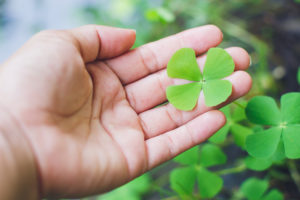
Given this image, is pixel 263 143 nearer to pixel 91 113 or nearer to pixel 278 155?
pixel 278 155

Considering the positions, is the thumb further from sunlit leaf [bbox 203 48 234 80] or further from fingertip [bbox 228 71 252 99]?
fingertip [bbox 228 71 252 99]

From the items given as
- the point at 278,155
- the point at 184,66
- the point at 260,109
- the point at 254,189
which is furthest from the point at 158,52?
the point at 254,189

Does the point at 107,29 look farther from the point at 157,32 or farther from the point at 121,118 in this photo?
the point at 157,32

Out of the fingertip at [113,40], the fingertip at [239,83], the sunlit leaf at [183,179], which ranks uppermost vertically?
the fingertip at [113,40]

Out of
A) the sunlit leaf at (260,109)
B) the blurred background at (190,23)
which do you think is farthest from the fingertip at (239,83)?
the blurred background at (190,23)

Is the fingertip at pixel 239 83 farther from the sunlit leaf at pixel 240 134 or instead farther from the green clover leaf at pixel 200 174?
the green clover leaf at pixel 200 174

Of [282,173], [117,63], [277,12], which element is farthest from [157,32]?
[282,173]

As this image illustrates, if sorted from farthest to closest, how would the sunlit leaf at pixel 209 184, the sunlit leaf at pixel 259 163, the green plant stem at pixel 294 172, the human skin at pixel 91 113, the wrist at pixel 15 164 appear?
the green plant stem at pixel 294 172
the sunlit leaf at pixel 209 184
the sunlit leaf at pixel 259 163
the human skin at pixel 91 113
the wrist at pixel 15 164
